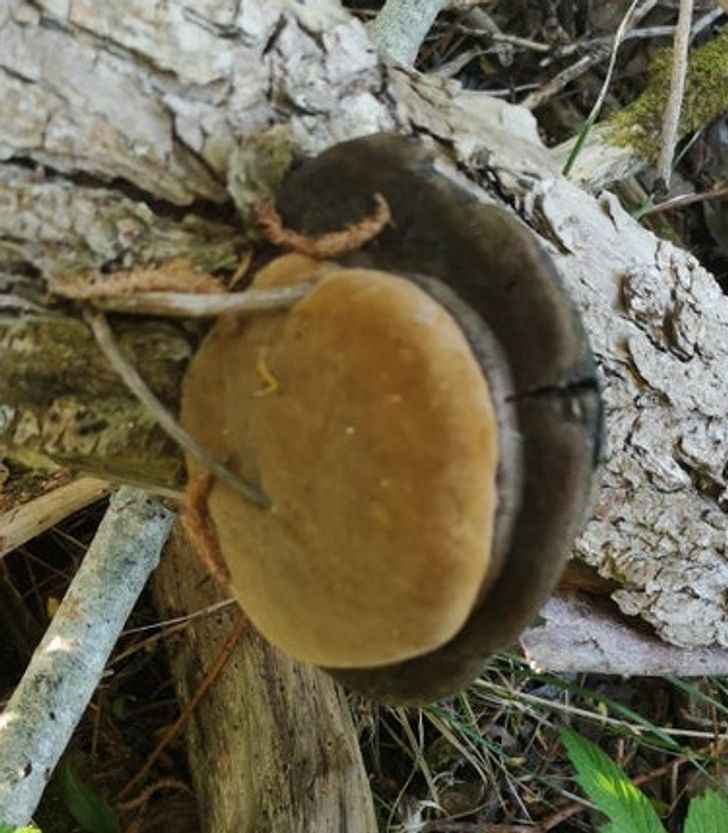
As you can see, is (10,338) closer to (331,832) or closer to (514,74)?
(331,832)

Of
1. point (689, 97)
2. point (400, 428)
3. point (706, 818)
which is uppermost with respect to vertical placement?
point (400, 428)

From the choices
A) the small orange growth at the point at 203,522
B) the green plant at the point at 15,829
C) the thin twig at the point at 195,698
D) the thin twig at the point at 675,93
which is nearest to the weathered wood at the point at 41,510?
the thin twig at the point at 195,698

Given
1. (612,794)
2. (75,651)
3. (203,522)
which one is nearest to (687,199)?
(612,794)

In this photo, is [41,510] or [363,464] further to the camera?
[41,510]

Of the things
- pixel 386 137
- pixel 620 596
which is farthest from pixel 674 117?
pixel 386 137

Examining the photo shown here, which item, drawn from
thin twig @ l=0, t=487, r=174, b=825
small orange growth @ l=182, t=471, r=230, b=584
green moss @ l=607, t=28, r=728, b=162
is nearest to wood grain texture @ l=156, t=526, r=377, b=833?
thin twig @ l=0, t=487, r=174, b=825

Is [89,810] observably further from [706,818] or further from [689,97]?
[689,97]

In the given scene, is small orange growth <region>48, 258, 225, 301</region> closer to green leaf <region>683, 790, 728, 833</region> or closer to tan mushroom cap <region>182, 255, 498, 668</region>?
tan mushroom cap <region>182, 255, 498, 668</region>

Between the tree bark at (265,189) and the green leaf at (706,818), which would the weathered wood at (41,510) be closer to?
the tree bark at (265,189)
